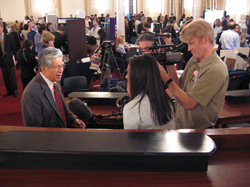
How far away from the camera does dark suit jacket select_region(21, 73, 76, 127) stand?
65.6 inches

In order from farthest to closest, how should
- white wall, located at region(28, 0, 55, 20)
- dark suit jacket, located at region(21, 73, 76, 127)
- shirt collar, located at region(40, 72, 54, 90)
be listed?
1. white wall, located at region(28, 0, 55, 20)
2. shirt collar, located at region(40, 72, 54, 90)
3. dark suit jacket, located at region(21, 73, 76, 127)

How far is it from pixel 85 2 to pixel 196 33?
18854mm

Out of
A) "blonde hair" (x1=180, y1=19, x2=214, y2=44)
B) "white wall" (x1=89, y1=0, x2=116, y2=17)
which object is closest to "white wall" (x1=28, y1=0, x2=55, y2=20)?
"white wall" (x1=89, y1=0, x2=116, y2=17)

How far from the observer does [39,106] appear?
1699 mm

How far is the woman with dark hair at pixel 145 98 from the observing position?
4.43 ft

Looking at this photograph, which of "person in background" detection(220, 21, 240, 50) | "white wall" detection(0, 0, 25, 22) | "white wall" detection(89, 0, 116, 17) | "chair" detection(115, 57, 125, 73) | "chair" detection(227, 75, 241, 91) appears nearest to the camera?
"chair" detection(227, 75, 241, 91)

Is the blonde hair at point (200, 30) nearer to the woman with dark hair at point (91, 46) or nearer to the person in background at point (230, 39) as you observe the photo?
the woman with dark hair at point (91, 46)

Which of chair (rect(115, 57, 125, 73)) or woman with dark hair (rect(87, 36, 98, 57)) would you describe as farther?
chair (rect(115, 57, 125, 73))

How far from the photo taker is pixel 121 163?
1032 millimetres

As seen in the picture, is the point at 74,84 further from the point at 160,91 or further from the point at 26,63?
the point at 160,91

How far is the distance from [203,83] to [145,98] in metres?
0.43

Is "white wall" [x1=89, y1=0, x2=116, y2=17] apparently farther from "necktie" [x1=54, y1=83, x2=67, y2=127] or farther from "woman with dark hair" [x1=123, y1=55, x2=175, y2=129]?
"woman with dark hair" [x1=123, y1=55, x2=175, y2=129]

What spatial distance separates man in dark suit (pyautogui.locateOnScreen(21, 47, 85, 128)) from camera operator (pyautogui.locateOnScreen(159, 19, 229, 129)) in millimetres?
875

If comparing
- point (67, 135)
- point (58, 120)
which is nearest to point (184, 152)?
point (67, 135)
